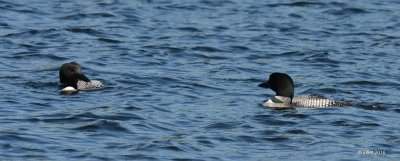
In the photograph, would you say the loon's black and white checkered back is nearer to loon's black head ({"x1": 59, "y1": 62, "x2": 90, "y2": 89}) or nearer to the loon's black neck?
loon's black head ({"x1": 59, "y1": 62, "x2": 90, "y2": 89})

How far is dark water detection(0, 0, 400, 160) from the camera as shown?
1295 centimetres

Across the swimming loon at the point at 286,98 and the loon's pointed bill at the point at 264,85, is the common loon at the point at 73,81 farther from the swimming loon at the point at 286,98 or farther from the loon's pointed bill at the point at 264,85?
the swimming loon at the point at 286,98

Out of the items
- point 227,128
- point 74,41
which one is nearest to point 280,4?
point 74,41

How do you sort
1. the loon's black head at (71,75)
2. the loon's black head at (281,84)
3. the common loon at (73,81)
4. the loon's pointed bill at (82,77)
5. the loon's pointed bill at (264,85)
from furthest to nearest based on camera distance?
the loon's pointed bill at (82,77) < the loon's black head at (71,75) < the common loon at (73,81) < the loon's pointed bill at (264,85) < the loon's black head at (281,84)

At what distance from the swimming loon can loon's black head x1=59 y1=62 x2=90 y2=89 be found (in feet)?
8.72

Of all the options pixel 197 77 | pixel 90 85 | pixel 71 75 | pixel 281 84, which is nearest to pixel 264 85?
pixel 281 84

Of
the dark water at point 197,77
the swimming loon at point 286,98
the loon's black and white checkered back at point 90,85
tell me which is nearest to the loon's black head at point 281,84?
the swimming loon at point 286,98

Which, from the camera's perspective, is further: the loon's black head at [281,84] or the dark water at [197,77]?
the loon's black head at [281,84]

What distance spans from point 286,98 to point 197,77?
227 cm

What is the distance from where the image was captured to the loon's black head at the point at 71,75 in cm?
1720

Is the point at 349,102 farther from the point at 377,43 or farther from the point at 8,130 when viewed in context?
the point at 377,43

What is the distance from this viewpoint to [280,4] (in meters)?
27.3

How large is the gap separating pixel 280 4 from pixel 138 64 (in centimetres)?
825

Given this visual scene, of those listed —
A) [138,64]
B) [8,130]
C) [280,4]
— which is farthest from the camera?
[280,4]
